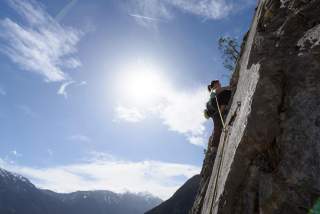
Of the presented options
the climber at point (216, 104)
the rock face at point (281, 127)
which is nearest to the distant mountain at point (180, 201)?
the climber at point (216, 104)

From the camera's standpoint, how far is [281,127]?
597 centimetres

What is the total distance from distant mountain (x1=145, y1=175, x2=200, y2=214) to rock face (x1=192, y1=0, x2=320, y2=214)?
85.2 metres

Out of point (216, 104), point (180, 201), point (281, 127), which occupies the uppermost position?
point (180, 201)

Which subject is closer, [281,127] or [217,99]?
[281,127]

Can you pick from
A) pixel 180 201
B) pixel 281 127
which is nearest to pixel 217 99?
pixel 281 127

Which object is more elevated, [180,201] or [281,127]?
[180,201]

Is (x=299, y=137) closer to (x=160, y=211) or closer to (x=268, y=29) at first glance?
(x=268, y=29)

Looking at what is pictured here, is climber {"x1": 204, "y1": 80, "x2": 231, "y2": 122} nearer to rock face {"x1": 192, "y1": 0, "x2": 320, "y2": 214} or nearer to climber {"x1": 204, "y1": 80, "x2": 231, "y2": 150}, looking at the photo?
climber {"x1": 204, "y1": 80, "x2": 231, "y2": 150}

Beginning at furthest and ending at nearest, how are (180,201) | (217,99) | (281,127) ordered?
1. (180,201)
2. (217,99)
3. (281,127)

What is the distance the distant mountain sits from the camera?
3506 inches

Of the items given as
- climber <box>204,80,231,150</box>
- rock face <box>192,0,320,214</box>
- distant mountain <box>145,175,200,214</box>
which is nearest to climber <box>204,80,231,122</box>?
climber <box>204,80,231,150</box>

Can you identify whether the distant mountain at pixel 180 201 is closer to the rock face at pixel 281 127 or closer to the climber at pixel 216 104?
the climber at pixel 216 104

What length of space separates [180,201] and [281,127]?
91.5 m

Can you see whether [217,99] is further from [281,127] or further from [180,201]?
[180,201]
